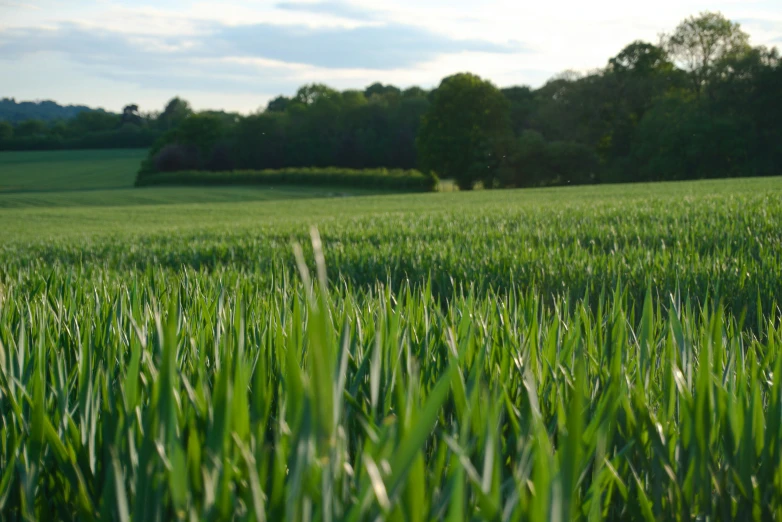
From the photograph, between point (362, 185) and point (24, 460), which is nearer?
point (24, 460)

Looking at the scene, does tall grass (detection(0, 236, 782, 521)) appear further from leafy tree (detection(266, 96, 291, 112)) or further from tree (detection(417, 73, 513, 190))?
leafy tree (detection(266, 96, 291, 112))

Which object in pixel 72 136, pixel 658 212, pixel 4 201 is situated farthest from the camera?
pixel 72 136

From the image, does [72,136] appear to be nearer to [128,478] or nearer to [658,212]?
[658,212]

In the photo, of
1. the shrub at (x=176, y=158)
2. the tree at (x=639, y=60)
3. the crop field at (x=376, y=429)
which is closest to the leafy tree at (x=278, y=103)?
the shrub at (x=176, y=158)

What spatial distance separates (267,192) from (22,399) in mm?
49645

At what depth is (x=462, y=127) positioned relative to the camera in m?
61.1

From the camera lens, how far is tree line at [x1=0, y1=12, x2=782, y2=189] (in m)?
50.5

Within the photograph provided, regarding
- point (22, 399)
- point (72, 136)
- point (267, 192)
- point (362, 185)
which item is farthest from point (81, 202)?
point (72, 136)

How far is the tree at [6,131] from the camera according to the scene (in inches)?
3364

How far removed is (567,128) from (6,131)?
70985 mm

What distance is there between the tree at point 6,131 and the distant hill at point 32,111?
14.3 feet

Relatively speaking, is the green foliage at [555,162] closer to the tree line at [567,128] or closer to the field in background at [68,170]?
the tree line at [567,128]

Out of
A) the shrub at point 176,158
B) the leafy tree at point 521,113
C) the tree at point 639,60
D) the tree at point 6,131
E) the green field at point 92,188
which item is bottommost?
the green field at point 92,188

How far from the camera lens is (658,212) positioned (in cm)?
912
